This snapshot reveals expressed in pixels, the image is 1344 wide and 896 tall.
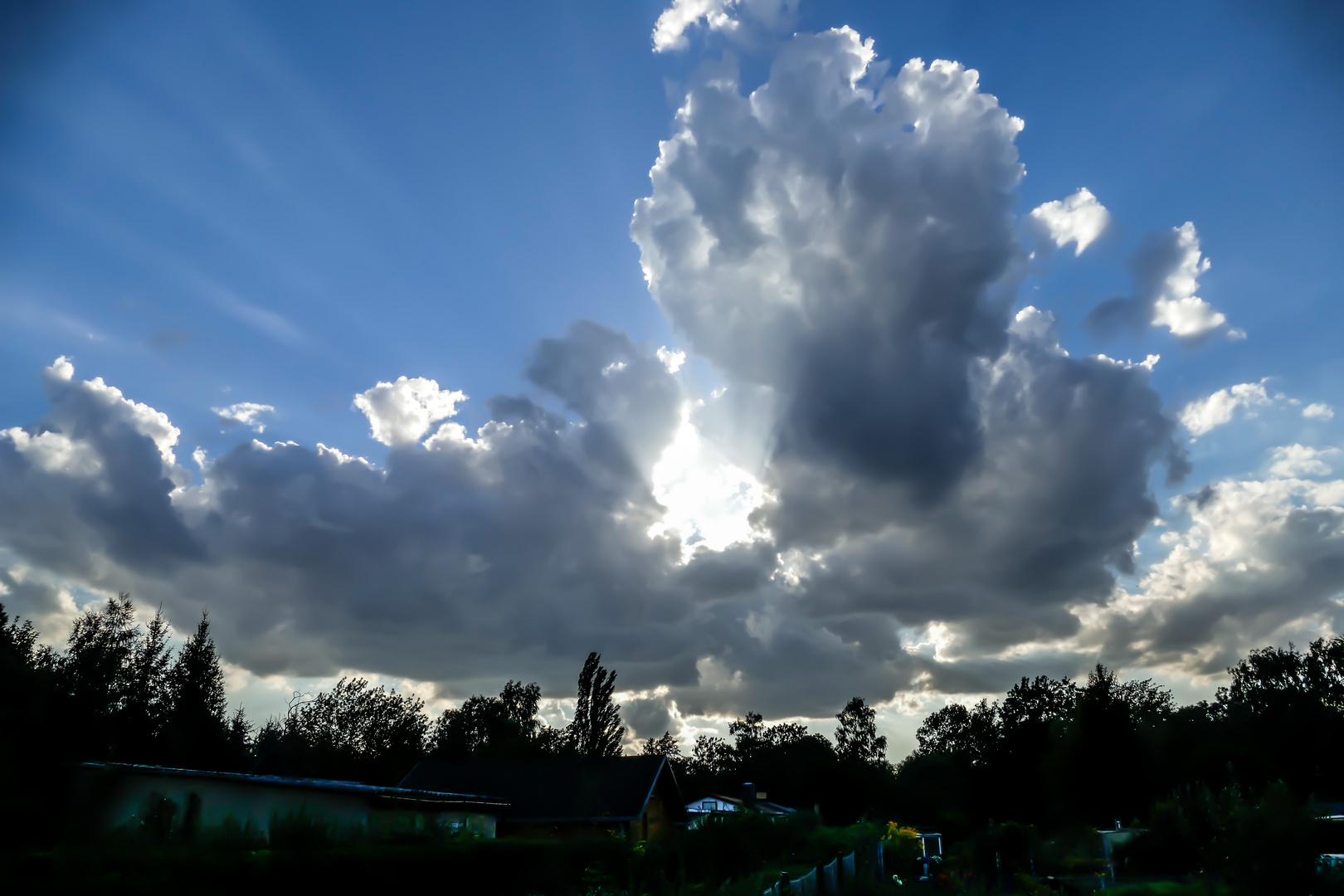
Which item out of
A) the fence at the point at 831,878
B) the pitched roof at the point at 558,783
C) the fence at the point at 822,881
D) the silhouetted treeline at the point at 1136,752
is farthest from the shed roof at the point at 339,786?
the silhouetted treeline at the point at 1136,752

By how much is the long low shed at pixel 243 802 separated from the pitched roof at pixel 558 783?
34.5 feet

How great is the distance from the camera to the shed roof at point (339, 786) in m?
19.3

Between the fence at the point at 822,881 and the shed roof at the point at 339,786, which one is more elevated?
the shed roof at the point at 339,786

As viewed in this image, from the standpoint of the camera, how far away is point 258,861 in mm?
9695

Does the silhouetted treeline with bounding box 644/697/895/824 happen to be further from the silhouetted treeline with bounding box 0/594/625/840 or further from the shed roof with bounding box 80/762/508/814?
the shed roof with bounding box 80/762/508/814

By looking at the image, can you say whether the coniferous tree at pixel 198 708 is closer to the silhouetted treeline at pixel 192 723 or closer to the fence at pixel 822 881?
the silhouetted treeline at pixel 192 723

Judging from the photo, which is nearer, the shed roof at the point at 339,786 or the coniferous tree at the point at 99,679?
the shed roof at the point at 339,786

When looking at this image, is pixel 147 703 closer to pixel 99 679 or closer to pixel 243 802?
pixel 99 679

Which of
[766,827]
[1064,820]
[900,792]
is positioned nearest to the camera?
[766,827]

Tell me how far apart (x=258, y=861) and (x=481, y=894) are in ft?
13.9

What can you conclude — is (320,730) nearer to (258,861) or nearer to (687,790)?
(687,790)

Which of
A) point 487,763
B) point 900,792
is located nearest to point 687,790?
point 900,792

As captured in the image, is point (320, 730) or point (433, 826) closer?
point (433, 826)

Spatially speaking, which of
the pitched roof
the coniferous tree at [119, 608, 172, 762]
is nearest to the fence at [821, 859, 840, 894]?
the pitched roof
